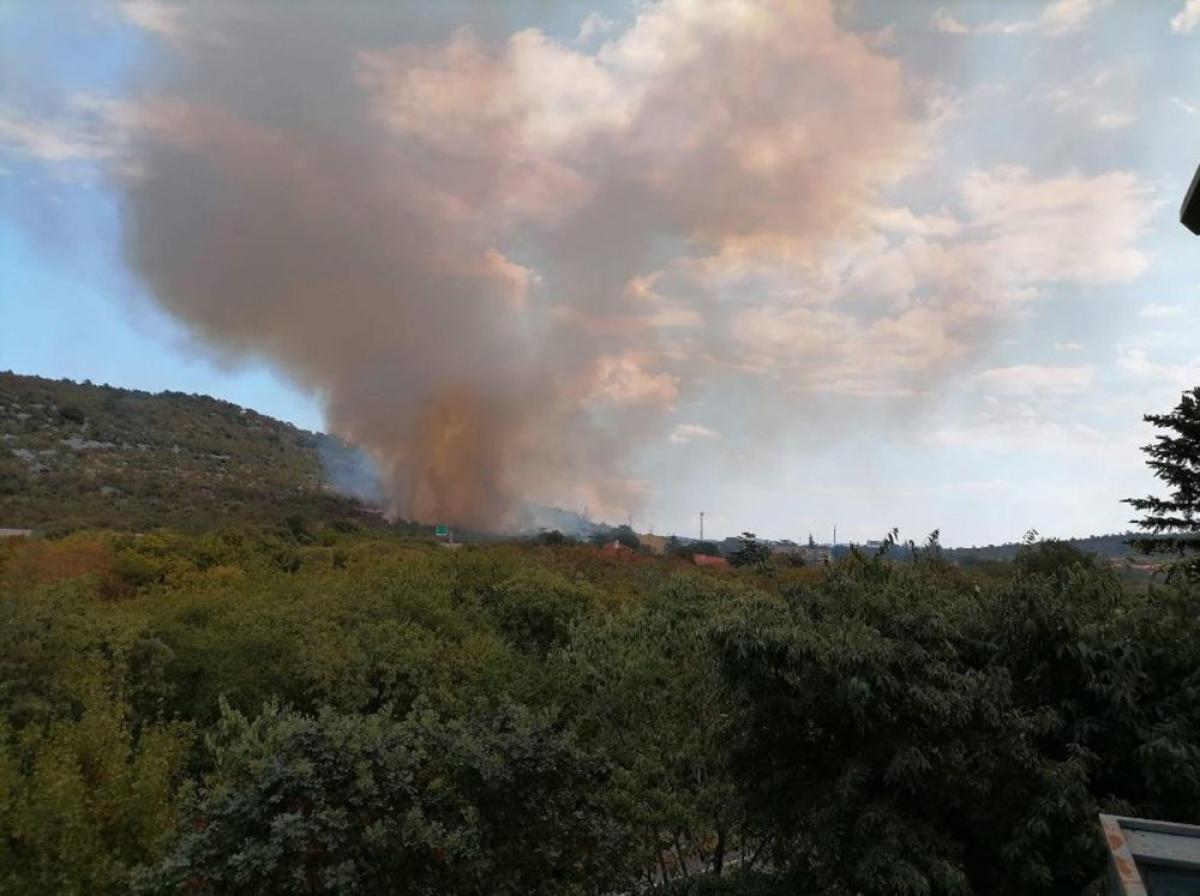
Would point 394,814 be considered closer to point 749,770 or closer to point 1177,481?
point 749,770

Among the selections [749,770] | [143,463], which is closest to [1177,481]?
[749,770]

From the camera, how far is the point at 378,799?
26.2ft

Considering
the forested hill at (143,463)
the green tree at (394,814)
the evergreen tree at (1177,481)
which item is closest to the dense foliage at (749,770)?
the green tree at (394,814)

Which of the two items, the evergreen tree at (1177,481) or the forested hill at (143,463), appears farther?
the forested hill at (143,463)

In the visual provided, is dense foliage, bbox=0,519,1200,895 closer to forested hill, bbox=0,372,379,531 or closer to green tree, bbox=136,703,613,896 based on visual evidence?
green tree, bbox=136,703,613,896

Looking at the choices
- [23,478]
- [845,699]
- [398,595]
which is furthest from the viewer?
[23,478]

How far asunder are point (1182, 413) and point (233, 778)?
24417 mm

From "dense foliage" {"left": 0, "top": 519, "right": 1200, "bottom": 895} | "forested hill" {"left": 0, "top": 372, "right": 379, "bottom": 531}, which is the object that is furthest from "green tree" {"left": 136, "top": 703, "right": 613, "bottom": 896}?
"forested hill" {"left": 0, "top": 372, "right": 379, "bottom": 531}

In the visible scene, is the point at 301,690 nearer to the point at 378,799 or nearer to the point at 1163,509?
the point at 378,799

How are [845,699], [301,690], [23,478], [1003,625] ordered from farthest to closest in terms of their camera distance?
[23,478]
[301,690]
[1003,625]
[845,699]

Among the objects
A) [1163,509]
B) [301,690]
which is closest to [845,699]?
[301,690]

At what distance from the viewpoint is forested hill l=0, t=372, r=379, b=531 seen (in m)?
57.4

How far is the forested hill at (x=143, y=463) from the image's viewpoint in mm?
57438

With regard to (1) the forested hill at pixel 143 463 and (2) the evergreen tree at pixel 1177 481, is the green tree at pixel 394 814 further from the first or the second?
(1) the forested hill at pixel 143 463
